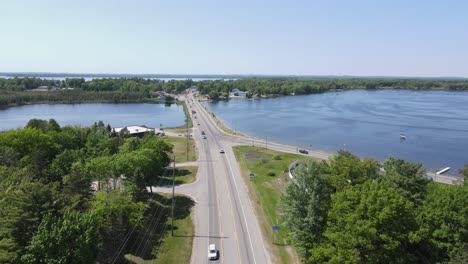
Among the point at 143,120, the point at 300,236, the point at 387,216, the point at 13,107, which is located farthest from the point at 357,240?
the point at 13,107

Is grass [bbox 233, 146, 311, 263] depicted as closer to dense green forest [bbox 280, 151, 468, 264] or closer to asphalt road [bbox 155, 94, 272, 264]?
asphalt road [bbox 155, 94, 272, 264]

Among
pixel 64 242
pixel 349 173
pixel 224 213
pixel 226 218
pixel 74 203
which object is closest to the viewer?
pixel 64 242

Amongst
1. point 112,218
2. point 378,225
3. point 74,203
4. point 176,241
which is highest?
point 378,225

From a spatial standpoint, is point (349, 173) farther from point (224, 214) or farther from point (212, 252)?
point (224, 214)

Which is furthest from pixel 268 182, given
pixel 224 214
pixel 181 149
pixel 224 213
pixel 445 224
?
pixel 445 224

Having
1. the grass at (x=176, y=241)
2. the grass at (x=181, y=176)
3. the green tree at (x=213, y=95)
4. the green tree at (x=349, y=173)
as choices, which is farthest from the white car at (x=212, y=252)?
the green tree at (x=213, y=95)

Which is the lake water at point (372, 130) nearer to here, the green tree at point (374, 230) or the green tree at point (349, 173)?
the green tree at point (349, 173)

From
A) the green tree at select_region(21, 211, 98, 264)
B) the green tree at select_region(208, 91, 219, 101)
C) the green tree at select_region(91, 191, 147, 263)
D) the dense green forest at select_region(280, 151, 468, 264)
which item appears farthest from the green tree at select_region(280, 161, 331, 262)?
the green tree at select_region(208, 91, 219, 101)
